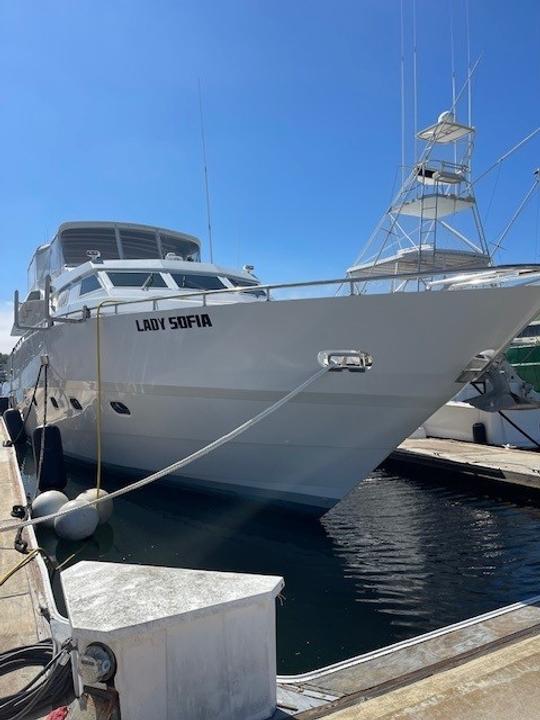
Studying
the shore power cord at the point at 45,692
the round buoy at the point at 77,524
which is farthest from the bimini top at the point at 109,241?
the shore power cord at the point at 45,692

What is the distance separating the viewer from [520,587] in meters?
5.61

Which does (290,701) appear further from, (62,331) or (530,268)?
(62,331)

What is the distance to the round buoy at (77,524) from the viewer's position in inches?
266

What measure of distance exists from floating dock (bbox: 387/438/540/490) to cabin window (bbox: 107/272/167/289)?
6496 mm

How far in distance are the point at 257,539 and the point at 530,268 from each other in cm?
461

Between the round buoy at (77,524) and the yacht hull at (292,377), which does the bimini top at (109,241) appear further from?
the round buoy at (77,524)

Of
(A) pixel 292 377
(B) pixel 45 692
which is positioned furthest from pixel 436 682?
(A) pixel 292 377

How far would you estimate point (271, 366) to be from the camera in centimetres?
654

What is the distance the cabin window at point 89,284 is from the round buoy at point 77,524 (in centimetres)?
394

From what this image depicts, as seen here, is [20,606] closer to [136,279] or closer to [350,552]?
[350,552]

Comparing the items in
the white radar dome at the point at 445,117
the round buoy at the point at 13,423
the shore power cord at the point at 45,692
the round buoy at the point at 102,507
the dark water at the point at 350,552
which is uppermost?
the white radar dome at the point at 445,117

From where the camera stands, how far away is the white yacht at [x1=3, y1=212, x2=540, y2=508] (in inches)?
235

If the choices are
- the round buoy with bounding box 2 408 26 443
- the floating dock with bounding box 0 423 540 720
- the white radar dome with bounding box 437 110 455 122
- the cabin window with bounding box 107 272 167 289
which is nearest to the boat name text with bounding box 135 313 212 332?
the cabin window with bounding box 107 272 167 289

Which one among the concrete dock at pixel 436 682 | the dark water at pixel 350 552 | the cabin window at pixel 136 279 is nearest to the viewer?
the concrete dock at pixel 436 682
